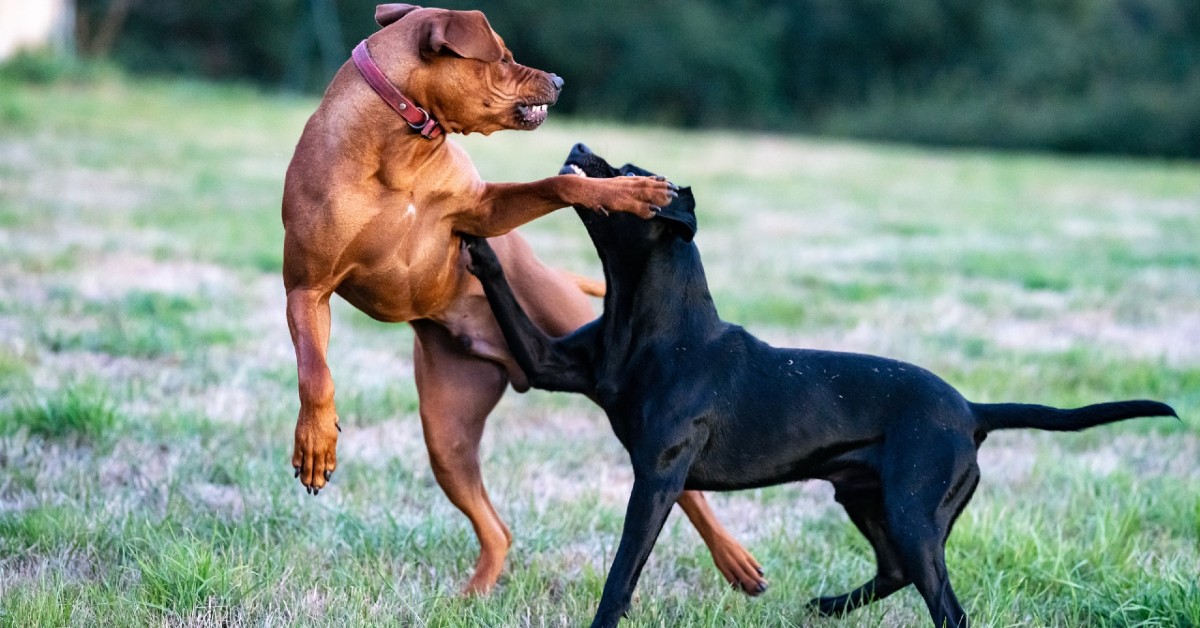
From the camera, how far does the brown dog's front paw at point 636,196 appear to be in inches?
124

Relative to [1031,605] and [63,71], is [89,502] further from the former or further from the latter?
[63,71]

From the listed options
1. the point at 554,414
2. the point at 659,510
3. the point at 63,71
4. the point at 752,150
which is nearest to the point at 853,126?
the point at 752,150

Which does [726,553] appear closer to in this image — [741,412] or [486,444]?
[741,412]

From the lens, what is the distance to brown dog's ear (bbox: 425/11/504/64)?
315 centimetres

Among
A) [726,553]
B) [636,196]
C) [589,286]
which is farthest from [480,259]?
[726,553]

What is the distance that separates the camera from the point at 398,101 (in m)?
3.19

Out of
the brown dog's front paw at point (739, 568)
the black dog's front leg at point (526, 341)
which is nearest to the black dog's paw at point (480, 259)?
the black dog's front leg at point (526, 341)

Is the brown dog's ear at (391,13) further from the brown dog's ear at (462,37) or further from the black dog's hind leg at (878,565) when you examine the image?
the black dog's hind leg at (878,565)

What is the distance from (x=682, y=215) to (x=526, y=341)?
54cm

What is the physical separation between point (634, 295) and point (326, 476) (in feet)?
2.93

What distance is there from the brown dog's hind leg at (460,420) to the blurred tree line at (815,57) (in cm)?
2705

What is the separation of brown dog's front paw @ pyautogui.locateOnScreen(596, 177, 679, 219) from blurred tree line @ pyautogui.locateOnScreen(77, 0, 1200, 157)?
27.6 metres

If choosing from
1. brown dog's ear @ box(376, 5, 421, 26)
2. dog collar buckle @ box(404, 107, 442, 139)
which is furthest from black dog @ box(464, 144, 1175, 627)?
brown dog's ear @ box(376, 5, 421, 26)

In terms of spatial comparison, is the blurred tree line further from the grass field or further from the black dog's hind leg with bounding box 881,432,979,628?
the black dog's hind leg with bounding box 881,432,979,628
